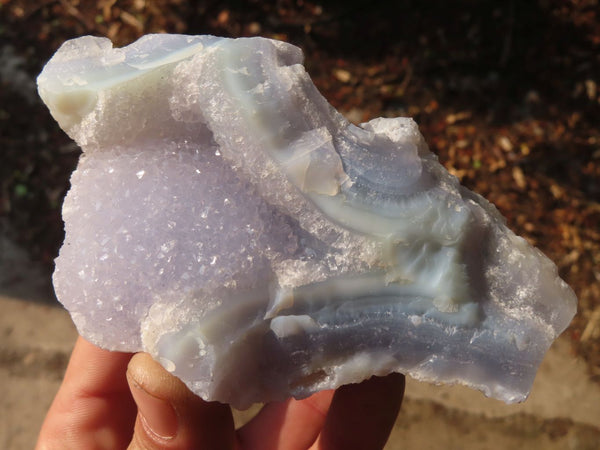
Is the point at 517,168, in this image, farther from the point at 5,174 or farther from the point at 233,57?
the point at 5,174

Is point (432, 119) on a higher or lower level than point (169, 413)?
lower

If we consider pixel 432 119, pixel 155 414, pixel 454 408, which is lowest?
pixel 454 408

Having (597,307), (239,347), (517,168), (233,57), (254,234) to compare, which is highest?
(233,57)

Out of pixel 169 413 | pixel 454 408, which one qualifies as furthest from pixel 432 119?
pixel 169 413

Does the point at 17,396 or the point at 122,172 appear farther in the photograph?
the point at 17,396

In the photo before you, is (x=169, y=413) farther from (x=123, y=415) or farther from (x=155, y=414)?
(x=123, y=415)

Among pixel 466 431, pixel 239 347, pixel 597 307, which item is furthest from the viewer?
pixel 597 307

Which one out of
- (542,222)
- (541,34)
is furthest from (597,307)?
(541,34)
